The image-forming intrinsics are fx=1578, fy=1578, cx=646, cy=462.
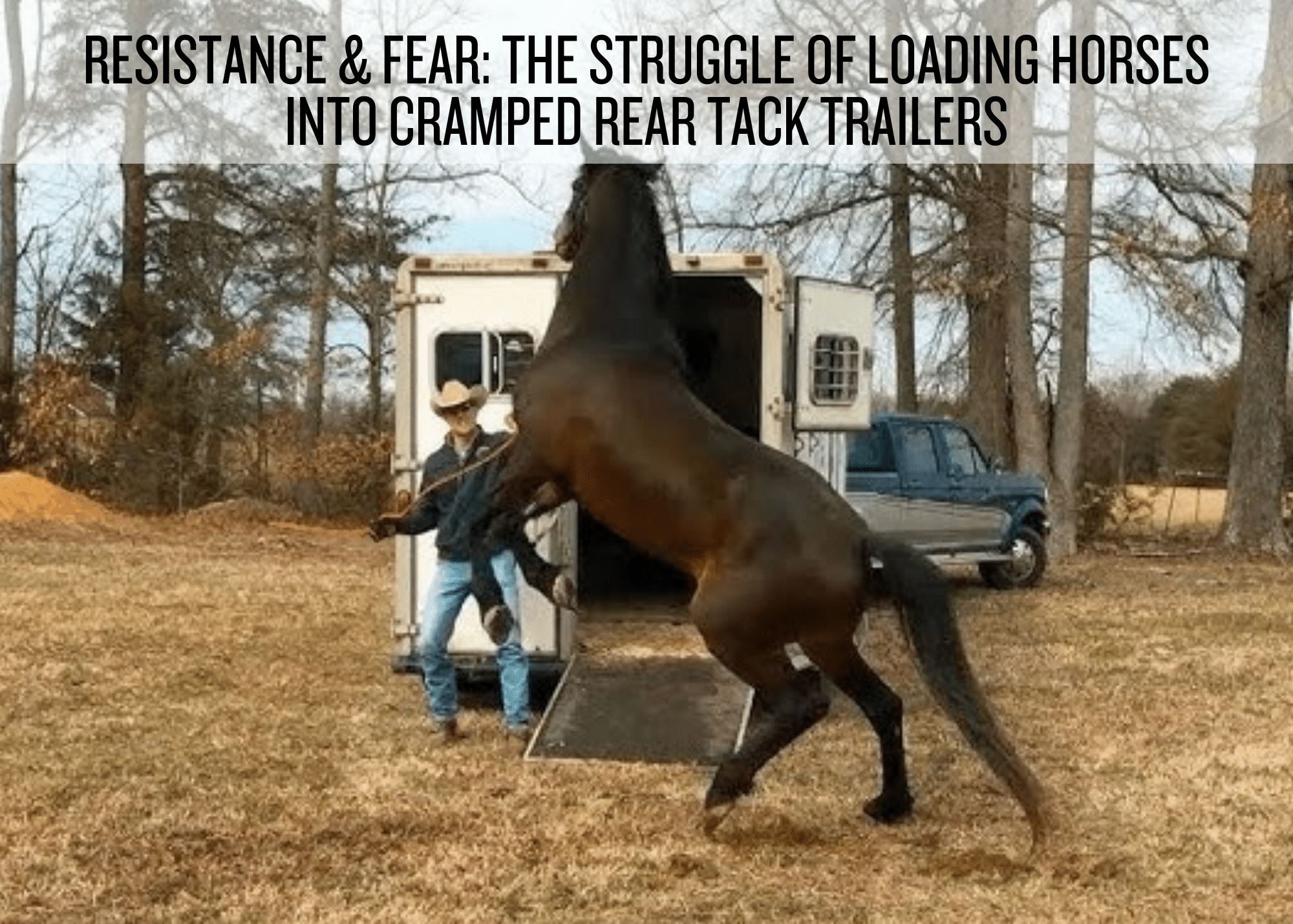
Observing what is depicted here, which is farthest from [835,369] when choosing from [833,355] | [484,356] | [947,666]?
[947,666]

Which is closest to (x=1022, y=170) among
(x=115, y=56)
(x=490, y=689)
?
(x=490, y=689)

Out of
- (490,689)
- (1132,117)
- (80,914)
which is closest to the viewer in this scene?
(80,914)

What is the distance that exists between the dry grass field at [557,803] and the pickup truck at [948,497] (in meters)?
3.84

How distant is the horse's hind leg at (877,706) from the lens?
587cm

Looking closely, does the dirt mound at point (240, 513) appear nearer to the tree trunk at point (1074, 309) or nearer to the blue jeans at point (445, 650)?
the tree trunk at point (1074, 309)

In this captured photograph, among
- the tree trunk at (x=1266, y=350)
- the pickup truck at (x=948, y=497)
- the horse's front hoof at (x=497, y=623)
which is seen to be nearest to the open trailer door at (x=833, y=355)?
the horse's front hoof at (x=497, y=623)

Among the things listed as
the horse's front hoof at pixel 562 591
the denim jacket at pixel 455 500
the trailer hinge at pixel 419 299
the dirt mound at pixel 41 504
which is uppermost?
the trailer hinge at pixel 419 299

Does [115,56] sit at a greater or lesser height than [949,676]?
greater

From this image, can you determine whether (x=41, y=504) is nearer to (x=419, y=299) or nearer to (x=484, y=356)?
(x=419, y=299)

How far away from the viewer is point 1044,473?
20969 mm

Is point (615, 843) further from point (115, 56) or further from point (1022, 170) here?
point (115, 56)

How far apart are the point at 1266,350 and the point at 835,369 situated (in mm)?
13425

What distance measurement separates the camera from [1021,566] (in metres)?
16.6

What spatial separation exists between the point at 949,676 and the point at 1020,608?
30.4 feet
